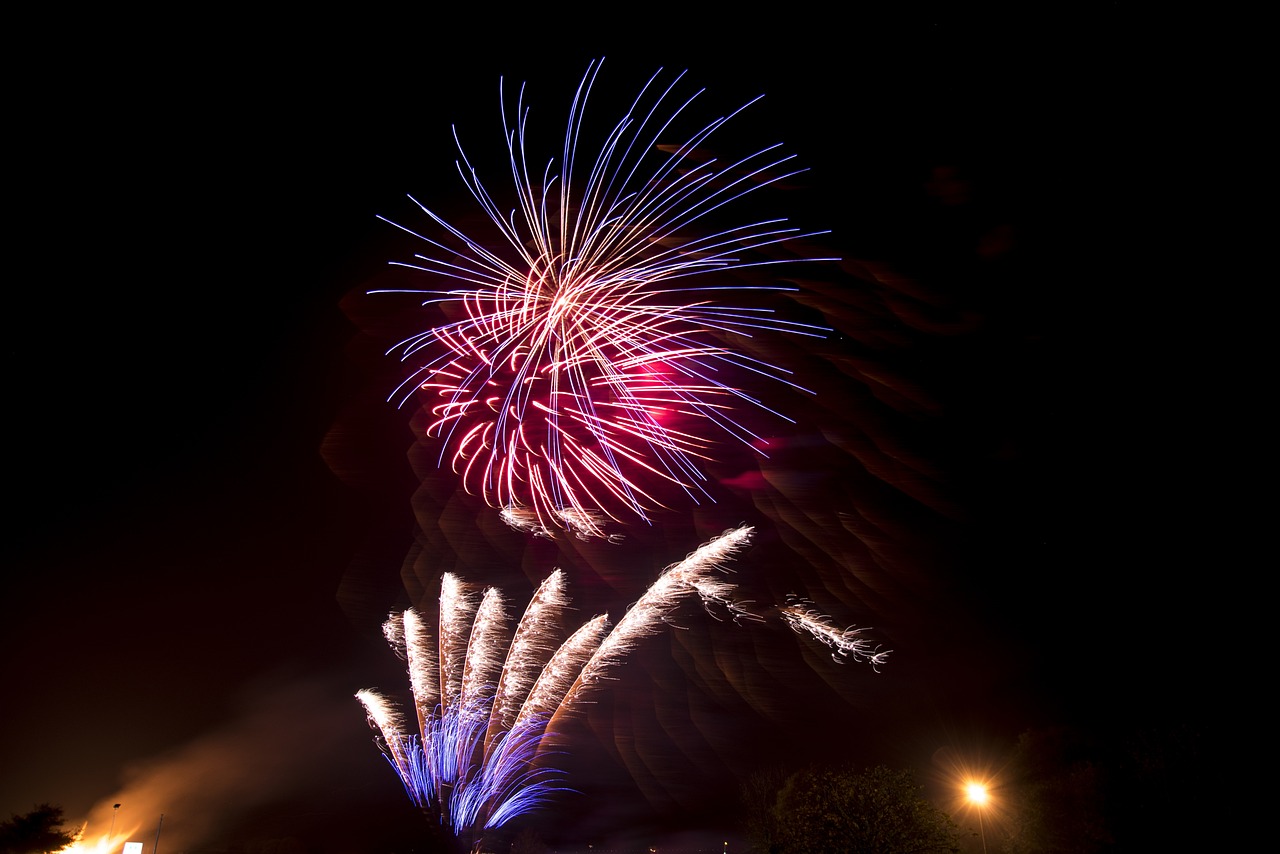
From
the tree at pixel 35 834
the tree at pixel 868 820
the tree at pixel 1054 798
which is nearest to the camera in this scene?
the tree at pixel 868 820

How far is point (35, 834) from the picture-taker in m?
30.9

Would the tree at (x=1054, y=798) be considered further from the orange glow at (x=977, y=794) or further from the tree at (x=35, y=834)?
the tree at (x=35, y=834)

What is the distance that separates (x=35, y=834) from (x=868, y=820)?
31199 millimetres

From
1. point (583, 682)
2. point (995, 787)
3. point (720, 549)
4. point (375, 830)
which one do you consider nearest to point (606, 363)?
point (720, 549)

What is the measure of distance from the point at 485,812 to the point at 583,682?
→ 4016mm

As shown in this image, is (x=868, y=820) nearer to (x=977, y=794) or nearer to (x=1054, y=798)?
(x=977, y=794)

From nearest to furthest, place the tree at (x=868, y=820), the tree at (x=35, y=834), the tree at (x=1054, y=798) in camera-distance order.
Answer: the tree at (x=868, y=820), the tree at (x=1054, y=798), the tree at (x=35, y=834)

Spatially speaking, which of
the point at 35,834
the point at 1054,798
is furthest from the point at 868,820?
the point at 35,834

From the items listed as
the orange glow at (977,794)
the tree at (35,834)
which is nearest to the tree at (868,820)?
the orange glow at (977,794)

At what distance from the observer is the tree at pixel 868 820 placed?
648 inches

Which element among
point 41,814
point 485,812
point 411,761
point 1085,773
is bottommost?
point 1085,773

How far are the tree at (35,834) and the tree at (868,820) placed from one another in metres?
28.9

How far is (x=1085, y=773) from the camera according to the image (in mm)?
22938

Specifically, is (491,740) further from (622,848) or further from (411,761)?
(622,848)
